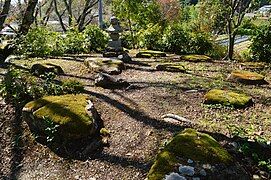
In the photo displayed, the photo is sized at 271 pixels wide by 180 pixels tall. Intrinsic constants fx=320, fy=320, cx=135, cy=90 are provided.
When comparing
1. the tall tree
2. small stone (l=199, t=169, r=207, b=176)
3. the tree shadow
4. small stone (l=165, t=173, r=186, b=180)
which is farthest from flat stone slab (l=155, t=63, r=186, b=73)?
small stone (l=165, t=173, r=186, b=180)

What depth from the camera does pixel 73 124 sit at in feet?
13.5

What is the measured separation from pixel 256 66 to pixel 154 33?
A: 4578 mm

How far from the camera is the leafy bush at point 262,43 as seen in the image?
363 inches

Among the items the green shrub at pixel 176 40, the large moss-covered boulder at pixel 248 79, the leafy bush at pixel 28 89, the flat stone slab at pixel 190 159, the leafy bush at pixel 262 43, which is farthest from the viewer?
the green shrub at pixel 176 40

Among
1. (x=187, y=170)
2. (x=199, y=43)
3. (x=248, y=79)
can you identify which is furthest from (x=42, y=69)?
(x=199, y=43)

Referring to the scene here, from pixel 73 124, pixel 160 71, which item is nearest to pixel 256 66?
pixel 160 71

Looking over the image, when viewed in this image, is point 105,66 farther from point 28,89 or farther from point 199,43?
point 199,43

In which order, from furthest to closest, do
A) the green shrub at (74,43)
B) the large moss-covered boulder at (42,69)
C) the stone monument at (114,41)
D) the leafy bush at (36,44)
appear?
the green shrub at (74,43) < the stone monument at (114,41) < the leafy bush at (36,44) < the large moss-covered boulder at (42,69)

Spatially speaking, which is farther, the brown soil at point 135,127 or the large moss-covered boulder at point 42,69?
the large moss-covered boulder at point 42,69

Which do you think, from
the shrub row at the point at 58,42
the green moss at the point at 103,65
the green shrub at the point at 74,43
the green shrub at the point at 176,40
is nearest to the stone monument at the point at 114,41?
the green moss at the point at 103,65

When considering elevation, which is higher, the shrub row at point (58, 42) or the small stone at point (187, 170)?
the shrub row at point (58, 42)

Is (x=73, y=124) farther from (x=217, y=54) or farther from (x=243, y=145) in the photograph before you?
(x=217, y=54)

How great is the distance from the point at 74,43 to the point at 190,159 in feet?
26.1

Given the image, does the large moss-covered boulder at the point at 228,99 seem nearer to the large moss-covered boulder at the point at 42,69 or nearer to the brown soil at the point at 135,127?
the brown soil at the point at 135,127
